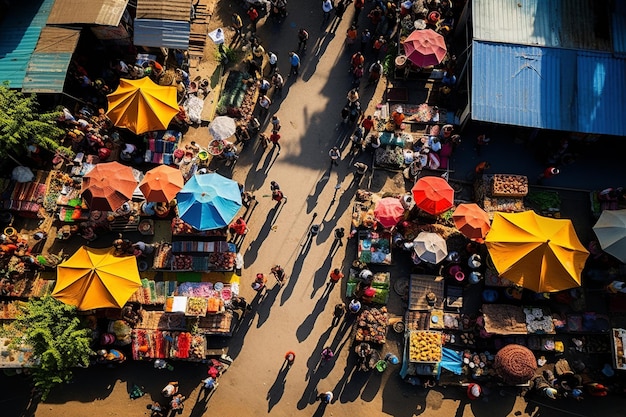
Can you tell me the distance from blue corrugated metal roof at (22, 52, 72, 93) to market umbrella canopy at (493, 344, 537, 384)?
2127 centimetres

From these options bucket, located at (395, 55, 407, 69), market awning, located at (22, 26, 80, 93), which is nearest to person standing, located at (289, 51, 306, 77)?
bucket, located at (395, 55, 407, 69)

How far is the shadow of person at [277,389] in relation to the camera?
54.6 feet

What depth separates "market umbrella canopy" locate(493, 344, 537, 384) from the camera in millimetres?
15484

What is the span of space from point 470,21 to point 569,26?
408cm

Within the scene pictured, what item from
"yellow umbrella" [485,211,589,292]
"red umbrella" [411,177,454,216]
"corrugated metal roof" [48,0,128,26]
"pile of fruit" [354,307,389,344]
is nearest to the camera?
"yellow umbrella" [485,211,589,292]

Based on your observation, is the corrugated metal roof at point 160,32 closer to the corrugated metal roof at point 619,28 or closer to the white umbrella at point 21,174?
the white umbrella at point 21,174

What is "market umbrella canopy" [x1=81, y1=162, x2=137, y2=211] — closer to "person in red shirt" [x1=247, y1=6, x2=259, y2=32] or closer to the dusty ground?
the dusty ground

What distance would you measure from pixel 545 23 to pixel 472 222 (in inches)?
373

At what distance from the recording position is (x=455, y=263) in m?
17.6

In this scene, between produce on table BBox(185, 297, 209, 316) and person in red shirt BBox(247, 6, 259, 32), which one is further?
person in red shirt BBox(247, 6, 259, 32)

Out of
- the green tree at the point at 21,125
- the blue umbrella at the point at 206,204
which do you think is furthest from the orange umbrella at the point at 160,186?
the green tree at the point at 21,125

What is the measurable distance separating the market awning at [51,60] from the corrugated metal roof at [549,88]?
58.4 feet

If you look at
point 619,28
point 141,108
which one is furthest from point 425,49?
point 141,108

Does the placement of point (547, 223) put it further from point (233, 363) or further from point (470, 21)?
point (233, 363)
